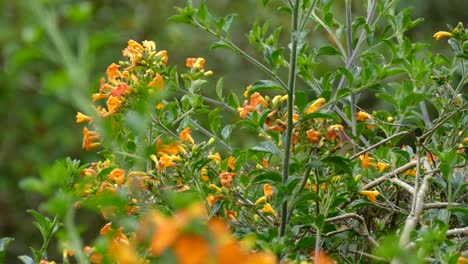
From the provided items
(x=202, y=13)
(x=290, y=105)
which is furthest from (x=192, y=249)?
(x=202, y=13)

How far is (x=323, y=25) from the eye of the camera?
1.75m

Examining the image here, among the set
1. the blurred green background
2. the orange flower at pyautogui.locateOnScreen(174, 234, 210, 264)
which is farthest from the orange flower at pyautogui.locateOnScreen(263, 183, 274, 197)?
the blurred green background

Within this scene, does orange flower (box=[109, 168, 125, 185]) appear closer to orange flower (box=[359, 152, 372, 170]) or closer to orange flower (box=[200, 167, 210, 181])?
orange flower (box=[200, 167, 210, 181])

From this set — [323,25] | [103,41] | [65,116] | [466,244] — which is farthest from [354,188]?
[65,116]

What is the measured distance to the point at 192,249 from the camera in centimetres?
55

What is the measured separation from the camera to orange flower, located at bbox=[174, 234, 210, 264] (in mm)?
551

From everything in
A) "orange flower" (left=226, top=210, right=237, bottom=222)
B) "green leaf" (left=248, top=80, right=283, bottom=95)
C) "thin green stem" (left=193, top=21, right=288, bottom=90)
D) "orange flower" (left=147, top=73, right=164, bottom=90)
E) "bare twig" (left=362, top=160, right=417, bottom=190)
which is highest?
"thin green stem" (left=193, top=21, right=288, bottom=90)

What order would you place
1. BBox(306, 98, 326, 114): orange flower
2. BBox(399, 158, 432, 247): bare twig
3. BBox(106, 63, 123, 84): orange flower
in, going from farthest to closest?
BBox(106, 63, 123, 84): orange flower, BBox(306, 98, 326, 114): orange flower, BBox(399, 158, 432, 247): bare twig

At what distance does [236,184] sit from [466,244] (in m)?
0.48

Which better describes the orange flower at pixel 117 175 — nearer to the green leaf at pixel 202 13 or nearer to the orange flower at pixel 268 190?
the orange flower at pixel 268 190

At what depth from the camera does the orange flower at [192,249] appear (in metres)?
0.55

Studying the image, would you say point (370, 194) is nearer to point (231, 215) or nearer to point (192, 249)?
point (231, 215)

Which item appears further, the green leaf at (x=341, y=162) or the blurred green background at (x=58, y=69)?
the blurred green background at (x=58, y=69)

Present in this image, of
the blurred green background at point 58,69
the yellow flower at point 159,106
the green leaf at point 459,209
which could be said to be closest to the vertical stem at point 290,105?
the green leaf at point 459,209
